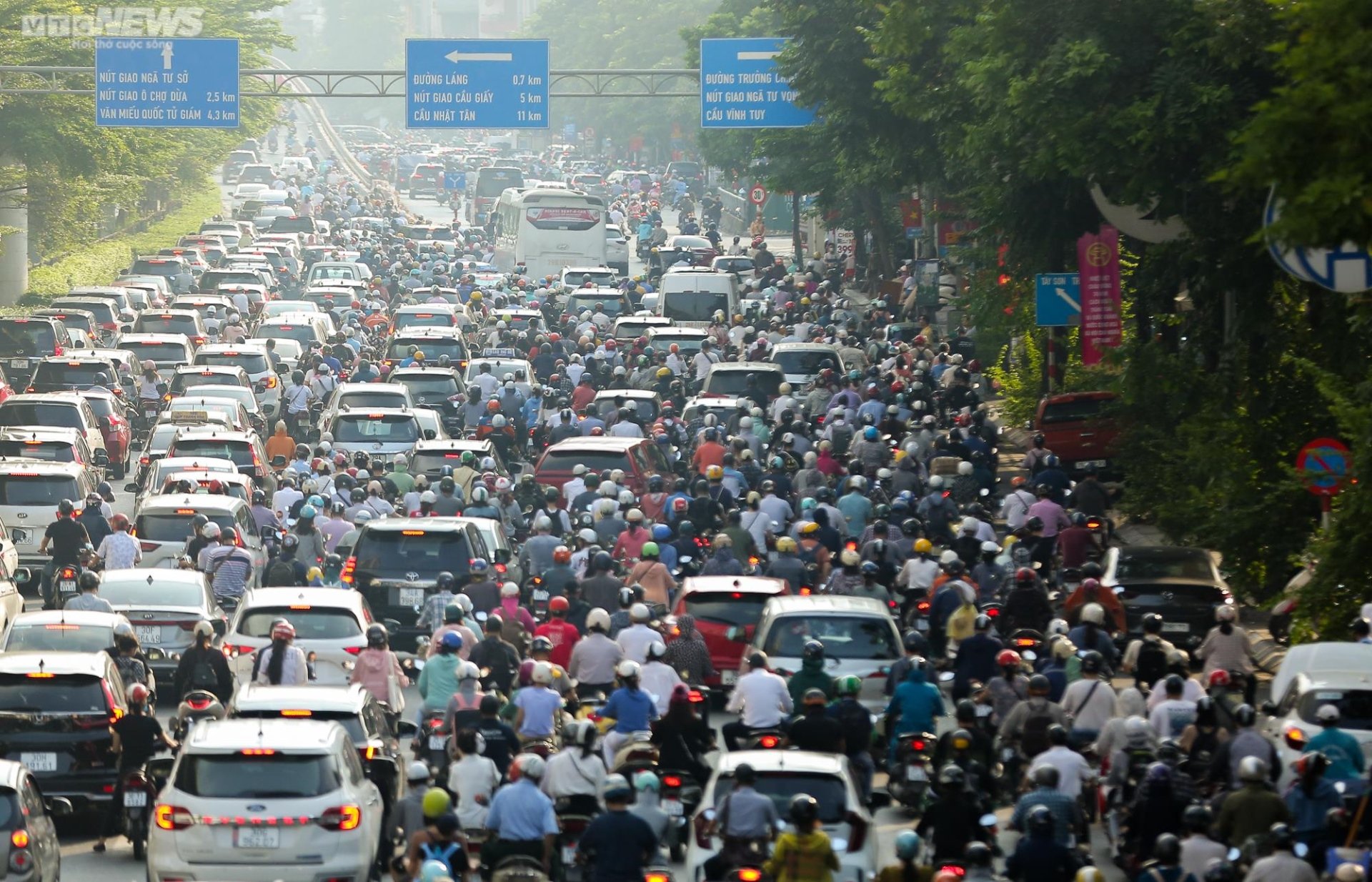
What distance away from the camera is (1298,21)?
563 inches

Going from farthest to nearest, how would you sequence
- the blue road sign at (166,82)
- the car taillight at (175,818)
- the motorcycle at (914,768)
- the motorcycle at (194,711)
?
the blue road sign at (166,82), the motorcycle at (914,768), the motorcycle at (194,711), the car taillight at (175,818)

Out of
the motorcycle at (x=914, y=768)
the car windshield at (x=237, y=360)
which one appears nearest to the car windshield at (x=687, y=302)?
the car windshield at (x=237, y=360)

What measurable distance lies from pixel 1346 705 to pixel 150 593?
10.1 meters

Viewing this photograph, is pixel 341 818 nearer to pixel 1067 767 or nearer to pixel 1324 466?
pixel 1067 767

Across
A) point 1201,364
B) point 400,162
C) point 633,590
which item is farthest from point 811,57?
point 400,162

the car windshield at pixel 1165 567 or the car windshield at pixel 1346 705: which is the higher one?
the car windshield at pixel 1346 705

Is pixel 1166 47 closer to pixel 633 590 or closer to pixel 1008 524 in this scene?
pixel 1008 524

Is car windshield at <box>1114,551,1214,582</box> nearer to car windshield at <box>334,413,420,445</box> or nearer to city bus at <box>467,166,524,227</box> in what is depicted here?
car windshield at <box>334,413,420,445</box>

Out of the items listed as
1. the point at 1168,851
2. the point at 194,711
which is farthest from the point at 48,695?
the point at 1168,851

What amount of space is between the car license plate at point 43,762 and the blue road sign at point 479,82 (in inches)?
1414

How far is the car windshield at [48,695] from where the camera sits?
1672 centimetres

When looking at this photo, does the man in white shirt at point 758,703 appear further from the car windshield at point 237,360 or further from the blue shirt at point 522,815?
the car windshield at point 237,360

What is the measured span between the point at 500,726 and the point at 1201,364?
1784 centimetres

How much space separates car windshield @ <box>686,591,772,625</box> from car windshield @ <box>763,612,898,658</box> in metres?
1.64
